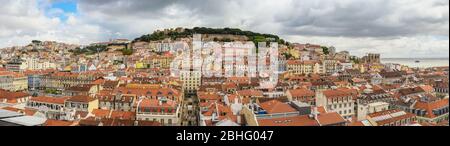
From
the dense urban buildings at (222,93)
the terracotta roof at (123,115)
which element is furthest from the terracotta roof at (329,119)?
the terracotta roof at (123,115)

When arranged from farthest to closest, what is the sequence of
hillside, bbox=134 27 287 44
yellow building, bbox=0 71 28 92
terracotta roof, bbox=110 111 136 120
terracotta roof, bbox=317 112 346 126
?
hillside, bbox=134 27 287 44, yellow building, bbox=0 71 28 92, terracotta roof, bbox=110 111 136 120, terracotta roof, bbox=317 112 346 126

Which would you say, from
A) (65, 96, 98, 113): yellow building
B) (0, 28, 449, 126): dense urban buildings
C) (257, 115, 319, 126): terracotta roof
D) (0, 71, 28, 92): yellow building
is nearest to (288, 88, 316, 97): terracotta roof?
(0, 28, 449, 126): dense urban buildings

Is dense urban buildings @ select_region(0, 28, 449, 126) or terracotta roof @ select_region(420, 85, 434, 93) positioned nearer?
dense urban buildings @ select_region(0, 28, 449, 126)

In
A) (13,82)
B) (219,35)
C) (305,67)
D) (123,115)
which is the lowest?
(123,115)

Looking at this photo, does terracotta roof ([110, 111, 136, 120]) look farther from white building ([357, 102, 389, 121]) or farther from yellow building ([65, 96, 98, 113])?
white building ([357, 102, 389, 121])

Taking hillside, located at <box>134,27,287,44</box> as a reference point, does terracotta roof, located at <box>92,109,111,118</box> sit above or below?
below

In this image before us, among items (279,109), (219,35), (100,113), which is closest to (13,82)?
(100,113)

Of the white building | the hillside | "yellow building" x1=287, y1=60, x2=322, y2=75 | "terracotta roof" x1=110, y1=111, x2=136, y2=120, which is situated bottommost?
"terracotta roof" x1=110, y1=111, x2=136, y2=120

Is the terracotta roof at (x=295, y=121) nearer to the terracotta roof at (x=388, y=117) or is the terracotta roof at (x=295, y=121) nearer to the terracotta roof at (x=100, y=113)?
the terracotta roof at (x=388, y=117)

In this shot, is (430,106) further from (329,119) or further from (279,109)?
(279,109)

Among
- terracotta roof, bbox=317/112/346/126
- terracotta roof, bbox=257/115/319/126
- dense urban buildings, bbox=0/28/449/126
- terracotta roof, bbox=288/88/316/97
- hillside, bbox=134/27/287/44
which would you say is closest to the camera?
terracotta roof, bbox=257/115/319/126
